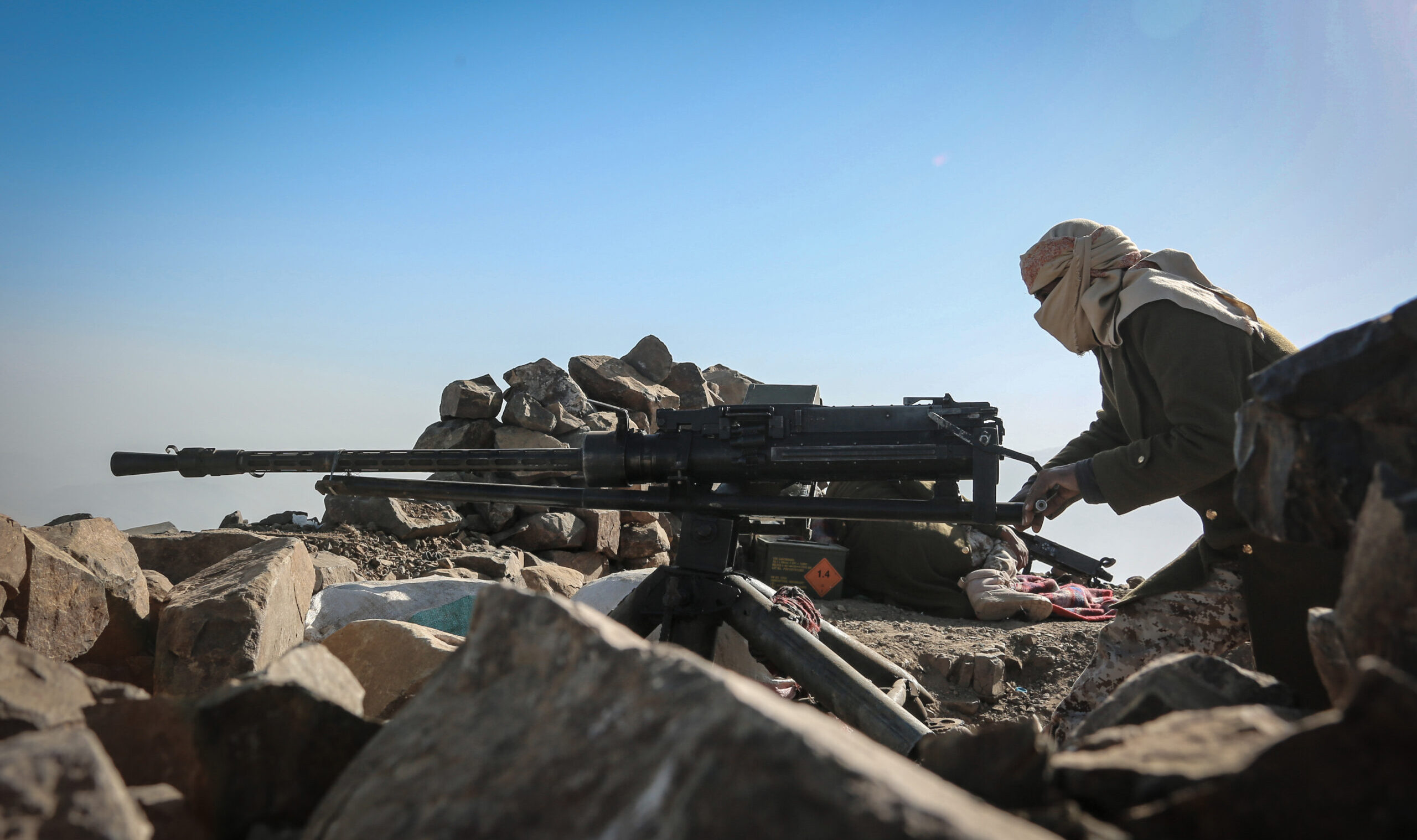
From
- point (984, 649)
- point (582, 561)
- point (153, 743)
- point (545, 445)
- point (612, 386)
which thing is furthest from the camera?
point (612, 386)

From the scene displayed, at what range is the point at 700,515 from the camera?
10.6 feet

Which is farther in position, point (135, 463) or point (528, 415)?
point (528, 415)

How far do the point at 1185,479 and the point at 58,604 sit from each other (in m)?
4.30

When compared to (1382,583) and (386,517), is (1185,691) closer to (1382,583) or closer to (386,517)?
(1382,583)

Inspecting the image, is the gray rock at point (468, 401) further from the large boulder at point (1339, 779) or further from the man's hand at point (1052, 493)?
the large boulder at point (1339, 779)

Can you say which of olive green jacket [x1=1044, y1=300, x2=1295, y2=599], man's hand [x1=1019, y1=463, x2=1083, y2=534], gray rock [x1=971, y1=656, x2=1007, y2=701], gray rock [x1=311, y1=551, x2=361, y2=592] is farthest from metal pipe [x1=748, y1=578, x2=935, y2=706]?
gray rock [x1=311, y1=551, x2=361, y2=592]

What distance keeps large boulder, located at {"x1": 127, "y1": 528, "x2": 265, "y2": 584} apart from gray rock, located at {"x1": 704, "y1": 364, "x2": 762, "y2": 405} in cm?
933

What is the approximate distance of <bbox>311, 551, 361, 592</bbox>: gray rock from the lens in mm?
5145

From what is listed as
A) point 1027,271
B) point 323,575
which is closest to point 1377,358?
point 1027,271

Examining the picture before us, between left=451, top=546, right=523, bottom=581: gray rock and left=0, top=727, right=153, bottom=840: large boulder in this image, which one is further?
Answer: left=451, top=546, right=523, bottom=581: gray rock

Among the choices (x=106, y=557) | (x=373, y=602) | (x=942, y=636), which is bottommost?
(x=942, y=636)

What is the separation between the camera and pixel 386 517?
7594 mm

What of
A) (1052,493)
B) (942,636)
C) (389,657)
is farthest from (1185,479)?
(942,636)

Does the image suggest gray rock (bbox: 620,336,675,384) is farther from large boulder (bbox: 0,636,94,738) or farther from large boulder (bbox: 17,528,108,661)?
large boulder (bbox: 0,636,94,738)
